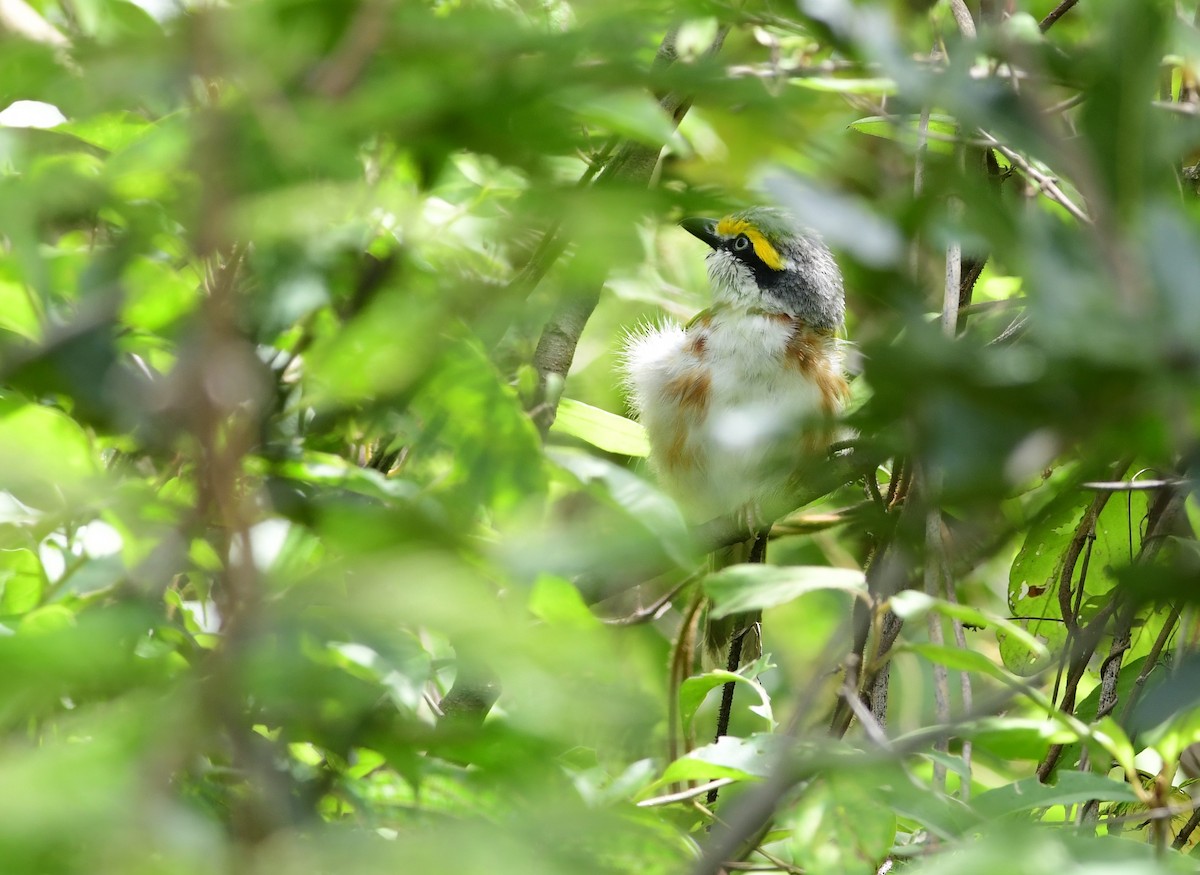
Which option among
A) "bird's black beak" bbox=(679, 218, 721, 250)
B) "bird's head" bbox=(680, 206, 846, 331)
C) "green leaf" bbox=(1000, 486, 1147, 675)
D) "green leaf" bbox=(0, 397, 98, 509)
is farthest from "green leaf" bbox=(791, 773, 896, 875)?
"bird's black beak" bbox=(679, 218, 721, 250)

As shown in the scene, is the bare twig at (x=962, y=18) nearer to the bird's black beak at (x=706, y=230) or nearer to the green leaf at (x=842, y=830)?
the bird's black beak at (x=706, y=230)

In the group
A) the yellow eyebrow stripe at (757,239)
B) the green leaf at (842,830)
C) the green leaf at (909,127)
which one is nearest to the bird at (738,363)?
the yellow eyebrow stripe at (757,239)

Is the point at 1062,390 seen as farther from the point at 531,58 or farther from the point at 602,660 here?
the point at 531,58

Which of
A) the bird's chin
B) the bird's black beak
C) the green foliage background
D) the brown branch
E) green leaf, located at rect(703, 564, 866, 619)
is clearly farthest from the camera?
the bird's black beak

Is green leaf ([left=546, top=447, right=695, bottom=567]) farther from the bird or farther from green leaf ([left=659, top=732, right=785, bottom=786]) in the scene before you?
the bird

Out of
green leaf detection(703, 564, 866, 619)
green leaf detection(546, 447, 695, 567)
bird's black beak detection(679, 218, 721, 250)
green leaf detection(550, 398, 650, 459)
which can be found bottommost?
bird's black beak detection(679, 218, 721, 250)

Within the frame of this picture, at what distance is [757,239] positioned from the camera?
4.68m

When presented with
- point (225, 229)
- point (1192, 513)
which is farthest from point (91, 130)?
point (1192, 513)

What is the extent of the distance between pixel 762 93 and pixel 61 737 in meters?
0.84

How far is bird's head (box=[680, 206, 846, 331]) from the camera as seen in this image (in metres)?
4.59

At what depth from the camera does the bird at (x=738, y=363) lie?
13.7ft

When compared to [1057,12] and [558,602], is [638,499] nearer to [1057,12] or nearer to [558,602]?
[558,602]

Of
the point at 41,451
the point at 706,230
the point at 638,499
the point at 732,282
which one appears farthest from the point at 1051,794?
the point at 706,230

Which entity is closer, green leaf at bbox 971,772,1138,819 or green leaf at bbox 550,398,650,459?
green leaf at bbox 971,772,1138,819
